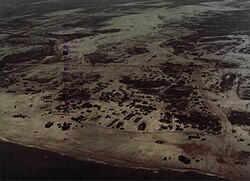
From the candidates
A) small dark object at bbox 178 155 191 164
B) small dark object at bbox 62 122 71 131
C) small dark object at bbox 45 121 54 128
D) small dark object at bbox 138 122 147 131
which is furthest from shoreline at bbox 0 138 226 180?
small dark object at bbox 138 122 147 131

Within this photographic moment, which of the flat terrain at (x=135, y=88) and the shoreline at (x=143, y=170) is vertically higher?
the flat terrain at (x=135, y=88)

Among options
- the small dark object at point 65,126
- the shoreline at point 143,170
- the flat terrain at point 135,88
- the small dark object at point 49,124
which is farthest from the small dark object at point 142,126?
the small dark object at point 49,124

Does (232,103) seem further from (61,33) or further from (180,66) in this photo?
(61,33)

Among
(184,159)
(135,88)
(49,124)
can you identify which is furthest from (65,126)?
(184,159)

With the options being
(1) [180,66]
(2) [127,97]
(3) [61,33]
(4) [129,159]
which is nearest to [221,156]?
(4) [129,159]

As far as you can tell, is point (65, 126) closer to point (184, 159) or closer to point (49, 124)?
point (49, 124)

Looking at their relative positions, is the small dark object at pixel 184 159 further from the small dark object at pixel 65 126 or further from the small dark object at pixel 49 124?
the small dark object at pixel 49 124

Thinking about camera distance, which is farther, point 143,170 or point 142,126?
point 142,126

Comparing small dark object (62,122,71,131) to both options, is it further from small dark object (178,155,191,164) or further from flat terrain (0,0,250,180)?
small dark object (178,155,191,164)
